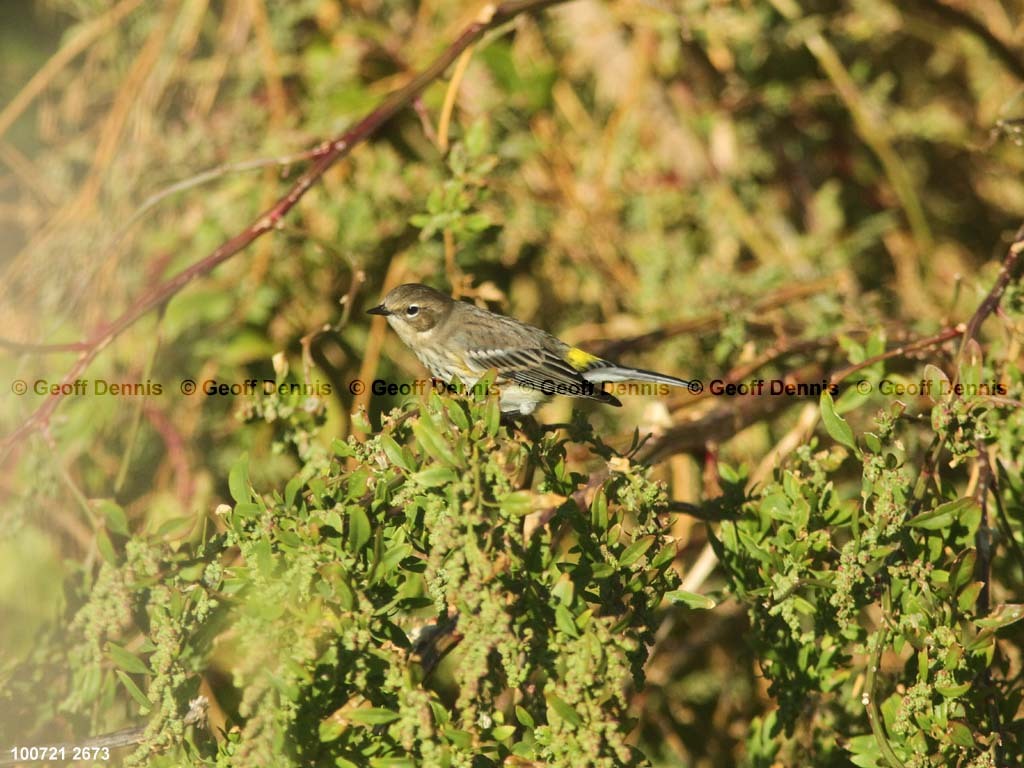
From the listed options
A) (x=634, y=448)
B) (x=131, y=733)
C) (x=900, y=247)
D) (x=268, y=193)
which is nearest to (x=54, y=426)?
(x=268, y=193)

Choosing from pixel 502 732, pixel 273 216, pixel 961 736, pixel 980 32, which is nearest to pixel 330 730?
pixel 502 732

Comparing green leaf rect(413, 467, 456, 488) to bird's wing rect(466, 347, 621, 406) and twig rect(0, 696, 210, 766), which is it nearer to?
twig rect(0, 696, 210, 766)

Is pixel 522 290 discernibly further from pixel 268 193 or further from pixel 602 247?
pixel 268 193

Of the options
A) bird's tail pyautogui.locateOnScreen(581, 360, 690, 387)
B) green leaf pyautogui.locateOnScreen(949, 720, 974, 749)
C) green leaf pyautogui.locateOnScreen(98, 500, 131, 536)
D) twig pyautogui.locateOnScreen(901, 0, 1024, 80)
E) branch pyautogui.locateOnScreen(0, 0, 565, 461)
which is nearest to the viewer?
green leaf pyautogui.locateOnScreen(949, 720, 974, 749)

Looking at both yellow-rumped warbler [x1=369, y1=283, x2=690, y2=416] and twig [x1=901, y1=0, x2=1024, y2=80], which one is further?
twig [x1=901, y1=0, x2=1024, y2=80]

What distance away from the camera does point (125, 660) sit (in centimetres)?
181

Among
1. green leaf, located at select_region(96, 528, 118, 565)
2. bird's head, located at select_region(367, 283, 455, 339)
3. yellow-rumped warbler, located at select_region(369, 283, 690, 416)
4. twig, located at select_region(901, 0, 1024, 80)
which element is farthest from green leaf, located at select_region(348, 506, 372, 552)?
twig, located at select_region(901, 0, 1024, 80)

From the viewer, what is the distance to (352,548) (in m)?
1.76

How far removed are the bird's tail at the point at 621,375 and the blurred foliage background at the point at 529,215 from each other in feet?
0.19

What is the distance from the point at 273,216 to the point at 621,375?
1.19 m

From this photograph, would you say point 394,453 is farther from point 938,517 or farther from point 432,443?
point 938,517

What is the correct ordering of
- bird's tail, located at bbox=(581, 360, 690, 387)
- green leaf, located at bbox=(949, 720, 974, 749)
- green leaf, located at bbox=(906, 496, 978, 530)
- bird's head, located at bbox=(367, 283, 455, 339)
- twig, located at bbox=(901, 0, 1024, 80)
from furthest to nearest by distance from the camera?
twig, located at bbox=(901, 0, 1024, 80) < bird's head, located at bbox=(367, 283, 455, 339) < bird's tail, located at bbox=(581, 360, 690, 387) < green leaf, located at bbox=(906, 496, 978, 530) < green leaf, located at bbox=(949, 720, 974, 749)

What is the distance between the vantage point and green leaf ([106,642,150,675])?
5.90 ft

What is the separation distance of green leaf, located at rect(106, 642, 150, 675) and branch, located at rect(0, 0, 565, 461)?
672 mm
